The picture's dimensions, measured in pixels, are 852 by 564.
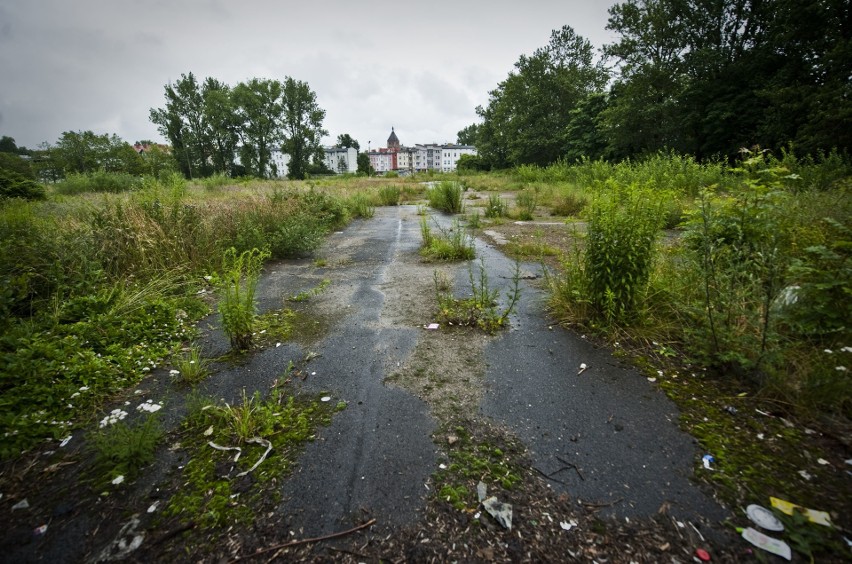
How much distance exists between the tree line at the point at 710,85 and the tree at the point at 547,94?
0.14 m

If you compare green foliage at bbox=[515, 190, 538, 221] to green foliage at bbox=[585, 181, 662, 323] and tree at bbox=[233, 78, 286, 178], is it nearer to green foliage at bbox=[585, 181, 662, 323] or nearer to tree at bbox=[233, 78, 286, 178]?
green foliage at bbox=[585, 181, 662, 323]

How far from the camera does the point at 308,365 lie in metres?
3.02

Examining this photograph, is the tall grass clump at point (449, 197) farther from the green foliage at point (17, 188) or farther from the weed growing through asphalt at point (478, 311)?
the green foliage at point (17, 188)

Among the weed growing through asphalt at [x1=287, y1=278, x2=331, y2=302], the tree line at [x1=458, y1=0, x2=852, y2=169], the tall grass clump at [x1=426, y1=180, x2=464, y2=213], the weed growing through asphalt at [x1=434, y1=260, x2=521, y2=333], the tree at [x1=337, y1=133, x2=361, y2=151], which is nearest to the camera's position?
the weed growing through asphalt at [x1=434, y1=260, x2=521, y2=333]

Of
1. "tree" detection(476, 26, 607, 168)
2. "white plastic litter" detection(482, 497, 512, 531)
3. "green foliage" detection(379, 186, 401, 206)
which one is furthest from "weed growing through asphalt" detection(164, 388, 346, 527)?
"tree" detection(476, 26, 607, 168)

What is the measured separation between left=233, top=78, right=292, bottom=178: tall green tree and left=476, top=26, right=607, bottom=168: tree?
3403 centimetres

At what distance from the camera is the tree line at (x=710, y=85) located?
15.2 m

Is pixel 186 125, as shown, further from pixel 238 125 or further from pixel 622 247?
pixel 622 247

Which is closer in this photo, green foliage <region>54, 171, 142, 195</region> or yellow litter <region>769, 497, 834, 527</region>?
yellow litter <region>769, 497, 834, 527</region>

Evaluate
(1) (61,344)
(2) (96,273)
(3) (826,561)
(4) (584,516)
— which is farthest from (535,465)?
(2) (96,273)

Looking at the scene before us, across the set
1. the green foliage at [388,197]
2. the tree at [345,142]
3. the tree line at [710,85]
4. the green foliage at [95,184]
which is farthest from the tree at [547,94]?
the tree at [345,142]

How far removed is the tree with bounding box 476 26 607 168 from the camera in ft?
123

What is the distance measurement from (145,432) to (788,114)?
25113 millimetres

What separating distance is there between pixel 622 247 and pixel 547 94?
42.0 meters
